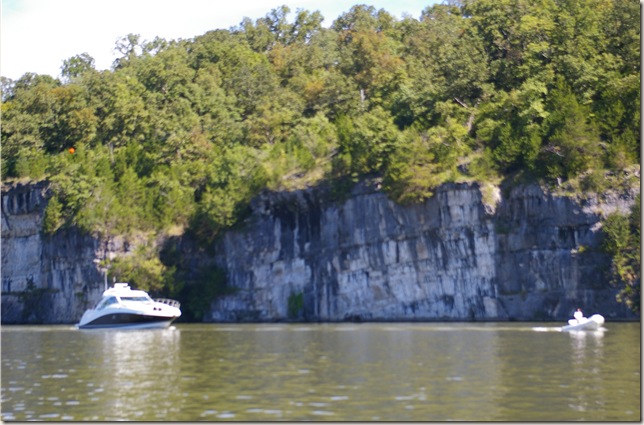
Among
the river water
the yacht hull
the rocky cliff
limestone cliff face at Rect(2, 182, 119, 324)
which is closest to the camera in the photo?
the river water

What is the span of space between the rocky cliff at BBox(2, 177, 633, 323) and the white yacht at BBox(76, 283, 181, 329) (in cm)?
1380

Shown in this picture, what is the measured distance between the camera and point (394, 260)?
8694 cm

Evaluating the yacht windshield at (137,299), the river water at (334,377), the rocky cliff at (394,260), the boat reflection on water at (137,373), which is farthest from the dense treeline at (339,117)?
the boat reflection on water at (137,373)

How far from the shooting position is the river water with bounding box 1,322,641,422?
115 feet

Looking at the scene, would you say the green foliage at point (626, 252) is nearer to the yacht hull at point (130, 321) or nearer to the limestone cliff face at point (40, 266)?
the yacht hull at point (130, 321)

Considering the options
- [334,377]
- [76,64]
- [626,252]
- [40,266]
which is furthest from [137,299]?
[76,64]

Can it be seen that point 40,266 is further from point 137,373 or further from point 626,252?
point 137,373

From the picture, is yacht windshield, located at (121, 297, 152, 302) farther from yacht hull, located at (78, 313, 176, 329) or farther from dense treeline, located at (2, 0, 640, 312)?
dense treeline, located at (2, 0, 640, 312)

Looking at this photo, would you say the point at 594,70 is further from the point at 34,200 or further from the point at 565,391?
the point at 565,391

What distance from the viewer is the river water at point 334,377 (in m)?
35.0

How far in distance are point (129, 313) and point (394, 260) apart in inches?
742

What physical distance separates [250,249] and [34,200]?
20764 millimetres

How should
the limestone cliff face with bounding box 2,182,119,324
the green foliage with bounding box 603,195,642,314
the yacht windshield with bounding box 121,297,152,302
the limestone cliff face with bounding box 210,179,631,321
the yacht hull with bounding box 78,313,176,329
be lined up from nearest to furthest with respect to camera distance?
1. the green foliage with bounding box 603,195,642,314
2. the yacht hull with bounding box 78,313,176,329
3. the yacht windshield with bounding box 121,297,152,302
4. the limestone cliff face with bounding box 210,179,631,321
5. the limestone cliff face with bounding box 2,182,119,324

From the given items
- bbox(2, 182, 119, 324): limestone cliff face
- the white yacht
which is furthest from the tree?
the white yacht
